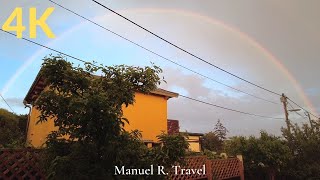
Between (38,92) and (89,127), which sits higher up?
(38,92)

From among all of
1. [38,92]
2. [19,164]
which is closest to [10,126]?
[38,92]

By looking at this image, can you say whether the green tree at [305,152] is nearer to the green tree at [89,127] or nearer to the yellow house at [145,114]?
the yellow house at [145,114]

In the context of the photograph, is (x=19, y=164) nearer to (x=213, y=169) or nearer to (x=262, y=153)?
(x=213, y=169)

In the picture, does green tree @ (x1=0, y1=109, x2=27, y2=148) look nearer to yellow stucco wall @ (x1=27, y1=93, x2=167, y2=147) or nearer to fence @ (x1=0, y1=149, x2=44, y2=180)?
yellow stucco wall @ (x1=27, y1=93, x2=167, y2=147)

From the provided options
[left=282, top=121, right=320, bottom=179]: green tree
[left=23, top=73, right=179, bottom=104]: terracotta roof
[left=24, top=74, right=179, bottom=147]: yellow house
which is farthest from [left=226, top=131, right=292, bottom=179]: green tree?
[left=23, top=73, right=179, bottom=104]: terracotta roof

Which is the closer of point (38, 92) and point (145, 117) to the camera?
point (38, 92)

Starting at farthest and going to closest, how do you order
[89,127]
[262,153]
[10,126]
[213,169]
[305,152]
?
[10,126], [305,152], [262,153], [213,169], [89,127]

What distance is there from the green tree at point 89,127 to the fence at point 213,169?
4816mm

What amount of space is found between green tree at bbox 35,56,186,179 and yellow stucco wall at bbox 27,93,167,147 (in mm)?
10711

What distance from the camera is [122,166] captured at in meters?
5.42

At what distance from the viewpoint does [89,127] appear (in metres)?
5.15

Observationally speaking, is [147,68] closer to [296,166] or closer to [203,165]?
[203,165]

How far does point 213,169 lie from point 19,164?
890 cm

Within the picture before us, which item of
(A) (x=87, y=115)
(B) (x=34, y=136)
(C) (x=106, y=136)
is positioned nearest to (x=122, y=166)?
(C) (x=106, y=136)
